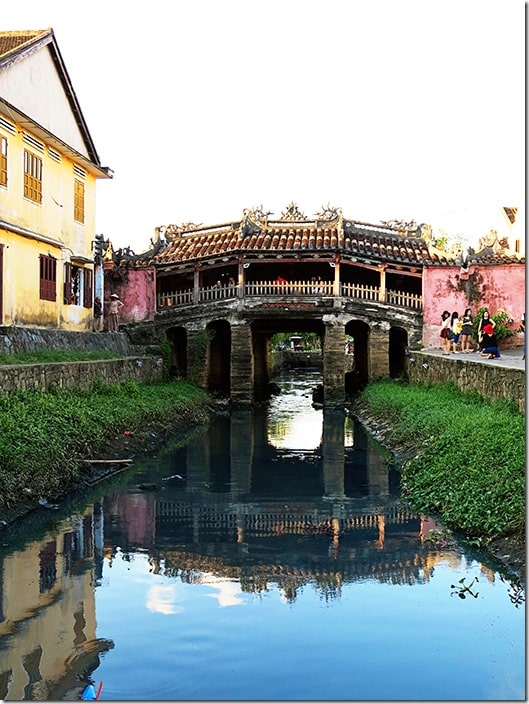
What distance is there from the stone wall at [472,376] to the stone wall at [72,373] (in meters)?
7.78

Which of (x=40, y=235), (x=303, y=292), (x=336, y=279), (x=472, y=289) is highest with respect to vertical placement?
(x=40, y=235)

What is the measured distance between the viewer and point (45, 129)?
20.4 meters

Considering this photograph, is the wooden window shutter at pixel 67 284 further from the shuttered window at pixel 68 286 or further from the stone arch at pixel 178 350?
the stone arch at pixel 178 350

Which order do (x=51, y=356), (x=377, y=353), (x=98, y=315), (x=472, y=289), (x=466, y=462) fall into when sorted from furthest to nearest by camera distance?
(x=472, y=289) < (x=377, y=353) < (x=98, y=315) < (x=51, y=356) < (x=466, y=462)

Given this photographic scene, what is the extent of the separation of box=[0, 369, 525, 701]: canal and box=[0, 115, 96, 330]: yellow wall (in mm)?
7771

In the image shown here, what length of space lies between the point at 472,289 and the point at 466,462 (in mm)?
18796

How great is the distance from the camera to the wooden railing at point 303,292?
29.4 metres

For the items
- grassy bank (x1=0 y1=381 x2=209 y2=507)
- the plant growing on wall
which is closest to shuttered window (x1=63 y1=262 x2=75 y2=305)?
grassy bank (x1=0 y1=381 x2=209 y2=507)

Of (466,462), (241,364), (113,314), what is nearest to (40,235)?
(113,314)

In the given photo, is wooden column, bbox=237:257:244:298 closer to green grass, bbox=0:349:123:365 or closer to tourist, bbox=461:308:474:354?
green grass, bbox=0:349:123:365

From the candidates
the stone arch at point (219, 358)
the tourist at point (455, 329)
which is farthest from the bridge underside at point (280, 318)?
the tourist at point (455, 329)

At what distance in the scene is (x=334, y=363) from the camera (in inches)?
1148

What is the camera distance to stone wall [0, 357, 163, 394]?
14.5 m

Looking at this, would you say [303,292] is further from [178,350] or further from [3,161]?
[3,161]
